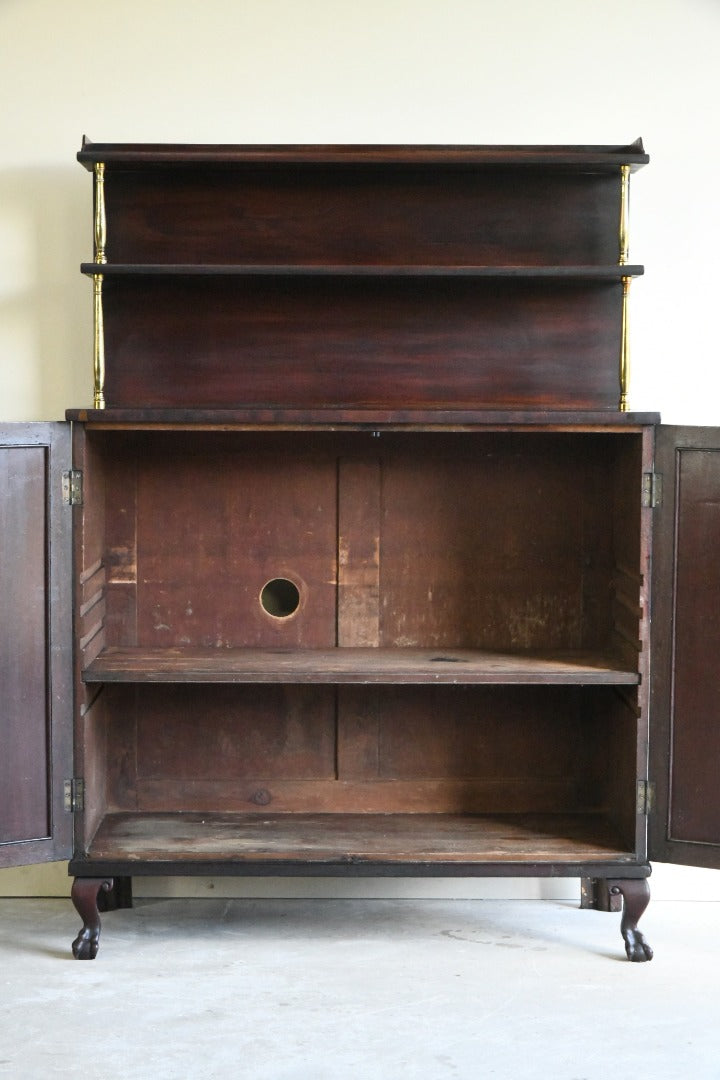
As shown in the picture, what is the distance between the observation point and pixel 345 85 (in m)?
3.75

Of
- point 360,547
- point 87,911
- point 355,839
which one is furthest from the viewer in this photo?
point 360,547

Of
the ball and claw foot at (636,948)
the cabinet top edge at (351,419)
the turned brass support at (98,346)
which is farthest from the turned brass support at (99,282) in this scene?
the ball and claw foot at (636,948)

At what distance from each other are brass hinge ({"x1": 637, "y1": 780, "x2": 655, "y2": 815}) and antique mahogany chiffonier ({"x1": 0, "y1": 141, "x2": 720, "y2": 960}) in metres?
0.01

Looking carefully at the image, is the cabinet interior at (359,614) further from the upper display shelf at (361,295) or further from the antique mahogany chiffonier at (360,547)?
the upper display shelf at (361,295)

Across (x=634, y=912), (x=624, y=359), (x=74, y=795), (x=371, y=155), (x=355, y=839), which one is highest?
(x=371, y=155)

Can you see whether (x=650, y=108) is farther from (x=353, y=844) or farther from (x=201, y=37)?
(x=353, y=844)

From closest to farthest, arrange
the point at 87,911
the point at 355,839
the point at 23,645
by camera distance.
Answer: the point at 23,645 < the point at 87,911 < the point at 355,839

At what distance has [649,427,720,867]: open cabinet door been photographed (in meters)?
3.24

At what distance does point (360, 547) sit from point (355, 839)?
2.98 feet

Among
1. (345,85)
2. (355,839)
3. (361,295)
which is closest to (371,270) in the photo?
(361,295)

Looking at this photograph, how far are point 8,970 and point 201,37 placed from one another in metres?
2.93

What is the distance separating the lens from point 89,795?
3379mm

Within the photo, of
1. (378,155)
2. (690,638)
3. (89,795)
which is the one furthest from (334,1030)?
(378,155)

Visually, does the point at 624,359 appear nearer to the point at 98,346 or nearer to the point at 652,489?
the point at 652,489
